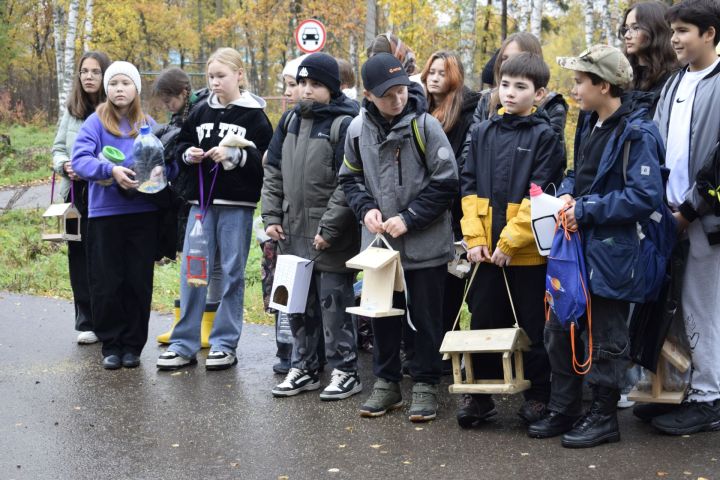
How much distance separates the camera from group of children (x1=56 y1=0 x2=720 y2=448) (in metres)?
4.84

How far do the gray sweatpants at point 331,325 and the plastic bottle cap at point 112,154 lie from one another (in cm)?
177

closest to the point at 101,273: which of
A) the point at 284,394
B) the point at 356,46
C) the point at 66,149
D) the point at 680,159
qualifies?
the point at 66,149

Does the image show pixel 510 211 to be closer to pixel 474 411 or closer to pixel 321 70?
pixel 474 411

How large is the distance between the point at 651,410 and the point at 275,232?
105 inches

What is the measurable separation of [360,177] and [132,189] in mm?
1988

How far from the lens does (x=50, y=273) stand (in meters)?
11.2

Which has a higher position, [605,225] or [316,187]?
[316,187]

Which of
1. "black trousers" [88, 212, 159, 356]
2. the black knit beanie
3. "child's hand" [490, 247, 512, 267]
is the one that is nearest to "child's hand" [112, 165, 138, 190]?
"black trousers" [88, 212, 159, 356]

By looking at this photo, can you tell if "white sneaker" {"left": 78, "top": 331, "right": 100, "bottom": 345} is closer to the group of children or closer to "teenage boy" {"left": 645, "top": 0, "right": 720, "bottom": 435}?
the group of children

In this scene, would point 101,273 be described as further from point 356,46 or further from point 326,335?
point 356,46

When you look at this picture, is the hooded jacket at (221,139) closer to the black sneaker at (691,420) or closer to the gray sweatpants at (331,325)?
the gray sweatpants at (331,325)

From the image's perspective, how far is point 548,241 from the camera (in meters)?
4.92

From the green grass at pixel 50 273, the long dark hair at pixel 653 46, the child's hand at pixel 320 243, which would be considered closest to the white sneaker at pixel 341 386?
the child's hand at pixel 320 243

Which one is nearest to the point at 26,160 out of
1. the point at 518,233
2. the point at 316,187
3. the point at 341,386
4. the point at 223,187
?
the point at 223,187
